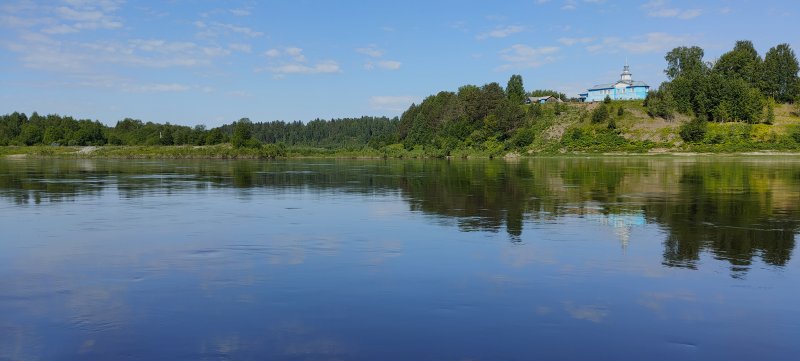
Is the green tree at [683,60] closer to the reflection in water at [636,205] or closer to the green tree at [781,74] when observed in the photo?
the green tree at [781,74]

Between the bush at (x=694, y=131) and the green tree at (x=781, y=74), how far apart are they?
132ft

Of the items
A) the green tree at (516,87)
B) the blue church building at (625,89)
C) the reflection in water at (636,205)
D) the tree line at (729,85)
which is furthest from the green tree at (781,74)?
the reflection in water at (636,205)

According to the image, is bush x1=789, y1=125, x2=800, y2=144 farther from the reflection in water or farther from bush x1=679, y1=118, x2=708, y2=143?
the reflection in water

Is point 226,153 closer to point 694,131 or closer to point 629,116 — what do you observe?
point 629,116

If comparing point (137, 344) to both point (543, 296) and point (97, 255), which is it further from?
point (97, 255)

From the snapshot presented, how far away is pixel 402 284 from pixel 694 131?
129 metres

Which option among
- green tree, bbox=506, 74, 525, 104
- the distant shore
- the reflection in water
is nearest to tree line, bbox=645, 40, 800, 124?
the distant shore

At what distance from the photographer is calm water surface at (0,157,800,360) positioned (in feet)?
29.5

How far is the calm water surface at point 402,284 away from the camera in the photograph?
Result: 9.00 meters

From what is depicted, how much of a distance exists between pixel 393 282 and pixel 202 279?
161 inches

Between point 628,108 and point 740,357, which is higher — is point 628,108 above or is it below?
above

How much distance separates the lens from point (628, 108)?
150m

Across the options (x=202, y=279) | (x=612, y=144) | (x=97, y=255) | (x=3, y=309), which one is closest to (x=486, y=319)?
(x=202, y=279)

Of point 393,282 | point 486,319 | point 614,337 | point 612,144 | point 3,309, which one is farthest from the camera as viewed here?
point 612,144
